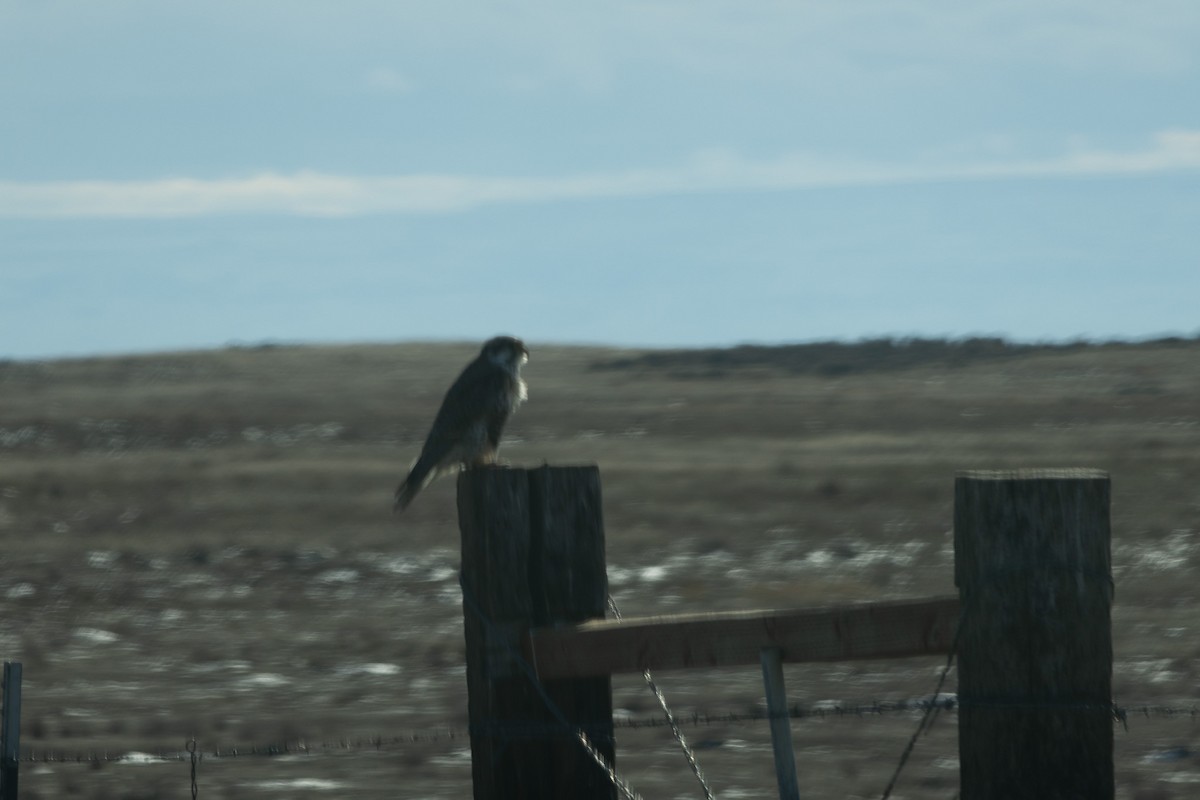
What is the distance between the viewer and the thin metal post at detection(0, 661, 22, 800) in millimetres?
5234

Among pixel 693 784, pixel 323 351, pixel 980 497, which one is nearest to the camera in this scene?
pixel 980 497

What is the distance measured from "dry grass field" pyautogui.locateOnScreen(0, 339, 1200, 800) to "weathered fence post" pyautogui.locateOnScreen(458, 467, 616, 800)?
4.85 ft

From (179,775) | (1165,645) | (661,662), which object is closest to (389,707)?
(179,775)

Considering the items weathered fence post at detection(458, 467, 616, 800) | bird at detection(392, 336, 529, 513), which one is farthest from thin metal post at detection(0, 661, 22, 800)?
bird at detection(392, 336, 529, 513)

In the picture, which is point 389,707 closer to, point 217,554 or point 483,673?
point 483,673

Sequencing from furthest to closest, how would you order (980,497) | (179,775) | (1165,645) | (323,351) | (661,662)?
(323,351)
(1165,645)
(179,775)
(661,662)
(980,497)

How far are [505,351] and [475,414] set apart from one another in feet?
1.60

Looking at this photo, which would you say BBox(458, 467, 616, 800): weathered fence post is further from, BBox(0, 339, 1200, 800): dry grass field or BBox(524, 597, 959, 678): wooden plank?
BBox(0, 339, 1200, 800): dry grass field

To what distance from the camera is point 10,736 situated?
525cm

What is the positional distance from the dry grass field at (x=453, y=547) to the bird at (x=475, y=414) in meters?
1.56

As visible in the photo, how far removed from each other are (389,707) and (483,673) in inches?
240

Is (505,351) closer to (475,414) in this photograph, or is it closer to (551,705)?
(475,414)

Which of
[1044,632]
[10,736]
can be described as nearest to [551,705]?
[1044,632]

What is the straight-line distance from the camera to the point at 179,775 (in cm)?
880
